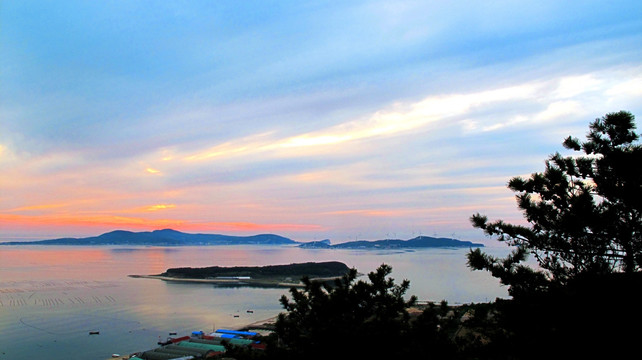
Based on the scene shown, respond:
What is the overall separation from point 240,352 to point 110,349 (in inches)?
724

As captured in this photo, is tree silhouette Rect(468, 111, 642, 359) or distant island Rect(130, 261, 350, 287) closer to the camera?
tree silhouette Rect(468, 111, 642, 359)

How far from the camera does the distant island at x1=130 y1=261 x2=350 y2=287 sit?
50.8 metres

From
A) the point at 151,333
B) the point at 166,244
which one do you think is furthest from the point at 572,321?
the point at 166,244

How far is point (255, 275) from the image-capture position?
2167 inches

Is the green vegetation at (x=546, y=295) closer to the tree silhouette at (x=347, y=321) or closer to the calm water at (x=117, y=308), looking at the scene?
the tree silhouette at (x=347, y=321)

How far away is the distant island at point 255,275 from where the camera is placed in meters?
50.8

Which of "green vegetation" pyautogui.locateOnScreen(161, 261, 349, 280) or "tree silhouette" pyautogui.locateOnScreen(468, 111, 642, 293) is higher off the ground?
"tree silhouette" pyautogui.locateOnScreen(468, 111, 642, 293)

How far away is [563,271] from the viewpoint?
14.8ft

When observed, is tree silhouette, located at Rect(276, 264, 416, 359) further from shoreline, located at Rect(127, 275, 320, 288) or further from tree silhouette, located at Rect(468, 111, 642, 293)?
shoreline, located at Rect(127, 275, 320, 288)

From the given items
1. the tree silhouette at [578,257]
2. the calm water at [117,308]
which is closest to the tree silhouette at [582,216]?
the tree silhouette at [578,257]

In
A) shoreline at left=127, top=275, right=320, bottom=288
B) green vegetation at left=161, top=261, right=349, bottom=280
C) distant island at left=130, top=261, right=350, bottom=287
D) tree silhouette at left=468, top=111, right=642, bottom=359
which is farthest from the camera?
green vegetation at left=161, top=261, right=349, bottom=280

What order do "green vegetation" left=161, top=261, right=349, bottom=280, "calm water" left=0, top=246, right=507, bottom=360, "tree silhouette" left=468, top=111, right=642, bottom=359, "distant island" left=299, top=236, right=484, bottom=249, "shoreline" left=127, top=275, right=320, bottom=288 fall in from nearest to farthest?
"tree silhouette" left=468, top=111, right=642, bottom=359
"calm water" left=0, top=246, right=507, bottom=360
"shoreline" left=127, top=275, right=320, bottom=288
"green vegetation" left=161, top=261, right=349, bottom=280
"distant island" left=299, top=236, right=484, bottom=249

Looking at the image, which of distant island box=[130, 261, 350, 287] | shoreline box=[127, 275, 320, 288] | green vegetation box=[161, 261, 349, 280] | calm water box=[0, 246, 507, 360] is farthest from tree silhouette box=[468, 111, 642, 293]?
green vegetation box=[161, 261, 349, 280]

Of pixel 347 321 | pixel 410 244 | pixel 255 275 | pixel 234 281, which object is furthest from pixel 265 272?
pixel 410 244
